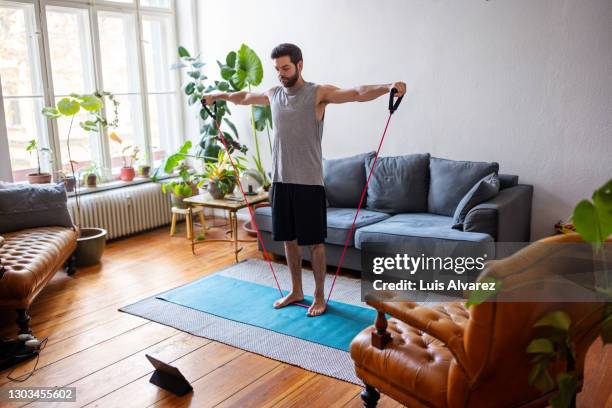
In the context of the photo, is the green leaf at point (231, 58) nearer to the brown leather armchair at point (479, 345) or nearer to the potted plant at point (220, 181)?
the potted plant at point (220, 181)

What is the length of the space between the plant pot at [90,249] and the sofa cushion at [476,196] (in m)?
2.89

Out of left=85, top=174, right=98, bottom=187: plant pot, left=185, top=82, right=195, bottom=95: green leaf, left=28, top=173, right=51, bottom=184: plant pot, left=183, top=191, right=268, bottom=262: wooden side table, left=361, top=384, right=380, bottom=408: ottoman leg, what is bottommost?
left=361, top=384, right=380, bottom=408: ottoman leg

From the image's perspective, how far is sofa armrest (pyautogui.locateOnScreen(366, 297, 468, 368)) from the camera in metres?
1.88

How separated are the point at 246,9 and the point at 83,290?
314 centimetres

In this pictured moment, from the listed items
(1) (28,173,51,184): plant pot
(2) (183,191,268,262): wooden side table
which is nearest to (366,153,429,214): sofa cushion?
(2) (183,191,268,262): wooden side table

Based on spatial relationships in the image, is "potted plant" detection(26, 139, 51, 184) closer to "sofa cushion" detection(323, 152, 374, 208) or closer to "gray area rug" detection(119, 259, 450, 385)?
Answer: "gray area rug" detection(119, 259, 450, 385)


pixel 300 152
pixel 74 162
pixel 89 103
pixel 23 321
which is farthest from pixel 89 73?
pixel 300 152

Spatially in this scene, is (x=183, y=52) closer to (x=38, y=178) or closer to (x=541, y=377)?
(x=38, y=178)

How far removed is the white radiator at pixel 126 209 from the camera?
17.0 feet

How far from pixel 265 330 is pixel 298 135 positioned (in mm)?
1185

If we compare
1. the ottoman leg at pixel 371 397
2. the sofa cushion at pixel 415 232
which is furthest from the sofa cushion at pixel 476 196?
the ottoman leg at pixel 371 397

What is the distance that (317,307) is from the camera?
3.61 metres

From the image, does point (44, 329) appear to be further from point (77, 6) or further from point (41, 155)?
point (77, 6)

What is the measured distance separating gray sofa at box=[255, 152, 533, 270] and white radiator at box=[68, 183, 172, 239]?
1519 mm
